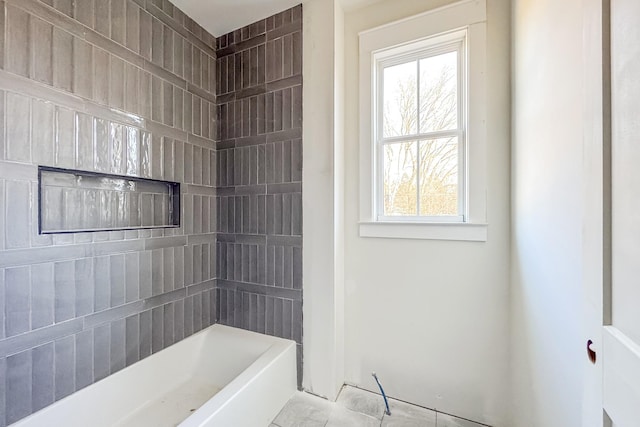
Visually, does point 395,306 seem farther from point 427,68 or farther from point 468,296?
point 427,68

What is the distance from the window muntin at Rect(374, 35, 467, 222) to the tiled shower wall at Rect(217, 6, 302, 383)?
62 centimetres

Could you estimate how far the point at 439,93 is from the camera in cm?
179

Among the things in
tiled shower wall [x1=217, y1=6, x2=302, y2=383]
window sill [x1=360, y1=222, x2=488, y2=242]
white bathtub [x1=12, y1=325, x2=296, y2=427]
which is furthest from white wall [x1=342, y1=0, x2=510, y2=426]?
white bathtub [x1=12, y1=325, x2=296, y2=427]

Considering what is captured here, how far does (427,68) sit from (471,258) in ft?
4.30

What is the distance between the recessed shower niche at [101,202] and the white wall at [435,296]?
4.27 ft

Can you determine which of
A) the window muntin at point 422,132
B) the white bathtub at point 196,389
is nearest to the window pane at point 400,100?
the window muntin at point 422,132

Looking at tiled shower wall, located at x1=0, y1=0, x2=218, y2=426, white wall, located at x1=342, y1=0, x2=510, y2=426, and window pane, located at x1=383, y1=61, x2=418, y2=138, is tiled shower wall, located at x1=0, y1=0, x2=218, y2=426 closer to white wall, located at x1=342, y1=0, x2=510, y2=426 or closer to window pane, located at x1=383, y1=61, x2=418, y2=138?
white wall, located at x1=342, y1=0, x2=510, y2=426

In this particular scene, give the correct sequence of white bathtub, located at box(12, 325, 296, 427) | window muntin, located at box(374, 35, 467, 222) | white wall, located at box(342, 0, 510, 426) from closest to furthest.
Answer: white bathtub, located at box(12, 325, 296, 427)
white wall, located at box(342, 0, 510, 426)
window muntin, located at box(374, 35, 467, 222)

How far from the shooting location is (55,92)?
128 centimetres

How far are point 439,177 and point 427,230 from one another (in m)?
0.37

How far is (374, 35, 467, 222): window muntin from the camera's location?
1.73 metres

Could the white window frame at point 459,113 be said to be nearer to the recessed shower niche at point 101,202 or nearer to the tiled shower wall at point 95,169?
the tiled shower wall at point 95,169

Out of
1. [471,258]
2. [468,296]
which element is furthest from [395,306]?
[471,258]

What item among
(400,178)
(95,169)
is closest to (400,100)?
(400,178)
